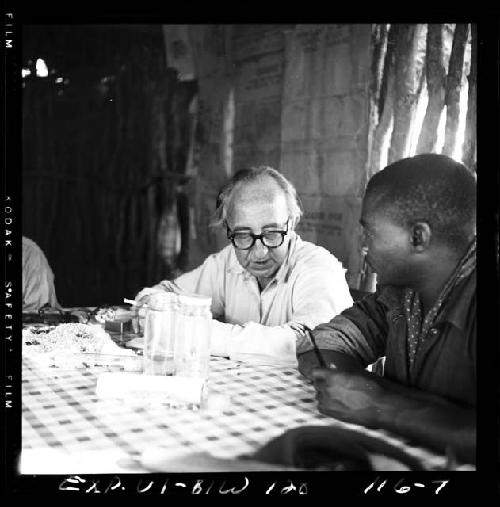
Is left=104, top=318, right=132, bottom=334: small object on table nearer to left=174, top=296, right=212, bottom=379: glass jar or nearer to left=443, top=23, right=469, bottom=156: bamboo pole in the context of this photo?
left=174, top=296, right=212, bottom=379: glass jar

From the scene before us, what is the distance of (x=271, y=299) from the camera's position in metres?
2.05

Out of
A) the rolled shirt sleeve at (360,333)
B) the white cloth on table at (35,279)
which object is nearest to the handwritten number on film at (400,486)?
the rolled shirt sleeve at (360,333)

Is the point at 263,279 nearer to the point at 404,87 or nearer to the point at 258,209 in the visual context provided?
the point at 258,209

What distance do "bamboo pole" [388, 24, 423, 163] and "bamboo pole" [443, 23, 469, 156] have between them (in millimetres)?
102

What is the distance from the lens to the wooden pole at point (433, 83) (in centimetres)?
180

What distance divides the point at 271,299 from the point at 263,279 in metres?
0.08

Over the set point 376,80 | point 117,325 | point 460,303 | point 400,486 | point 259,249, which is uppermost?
point 376,80

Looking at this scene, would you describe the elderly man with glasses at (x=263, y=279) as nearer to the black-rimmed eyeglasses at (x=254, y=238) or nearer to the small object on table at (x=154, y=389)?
the black-rimmed eyeglasses at (x=254, y=238)

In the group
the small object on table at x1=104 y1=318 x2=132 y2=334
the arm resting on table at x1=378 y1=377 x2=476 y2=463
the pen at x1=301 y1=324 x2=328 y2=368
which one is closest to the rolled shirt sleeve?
the pen at x1=301 y1=324 x2=328 y2=368

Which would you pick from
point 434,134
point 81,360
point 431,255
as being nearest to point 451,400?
point 431,255

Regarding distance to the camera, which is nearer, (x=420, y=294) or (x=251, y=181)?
(x=420, y=294)

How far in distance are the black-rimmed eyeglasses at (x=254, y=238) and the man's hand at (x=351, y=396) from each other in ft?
1.72

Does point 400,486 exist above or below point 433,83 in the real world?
below

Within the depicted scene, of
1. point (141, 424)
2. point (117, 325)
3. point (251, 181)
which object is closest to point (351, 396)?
point (141, 424)
